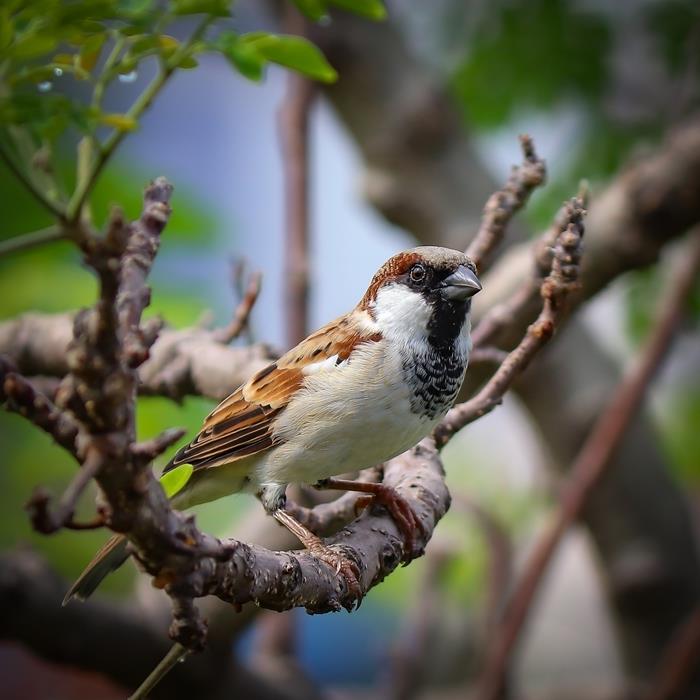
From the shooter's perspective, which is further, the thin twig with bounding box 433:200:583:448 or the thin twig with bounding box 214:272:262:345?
the thin twig with bounding box 214:272:262:345

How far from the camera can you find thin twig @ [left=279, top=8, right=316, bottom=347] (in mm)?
2561

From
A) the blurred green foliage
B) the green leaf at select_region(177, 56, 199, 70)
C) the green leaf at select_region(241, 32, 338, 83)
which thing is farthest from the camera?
the blurred green foliage

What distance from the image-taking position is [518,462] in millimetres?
4562

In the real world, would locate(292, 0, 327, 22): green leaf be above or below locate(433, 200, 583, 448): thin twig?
above

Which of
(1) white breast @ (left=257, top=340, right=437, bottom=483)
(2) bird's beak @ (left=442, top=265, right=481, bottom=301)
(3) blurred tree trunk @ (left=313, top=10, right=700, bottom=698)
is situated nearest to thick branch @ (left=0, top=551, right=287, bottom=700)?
(1) white breast @ (left=257, top=340, right=437, bottom=483)

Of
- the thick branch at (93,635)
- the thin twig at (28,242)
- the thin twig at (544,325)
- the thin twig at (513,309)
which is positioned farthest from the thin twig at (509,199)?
the thick branch at (93,635)

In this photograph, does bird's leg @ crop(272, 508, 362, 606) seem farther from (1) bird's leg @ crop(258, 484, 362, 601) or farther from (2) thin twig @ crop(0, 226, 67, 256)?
(2) thin twig @ crop(0, 226, 67, 256)

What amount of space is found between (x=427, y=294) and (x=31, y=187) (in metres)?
0.80

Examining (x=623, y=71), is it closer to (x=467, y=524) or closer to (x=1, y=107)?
(x=467, y=524)

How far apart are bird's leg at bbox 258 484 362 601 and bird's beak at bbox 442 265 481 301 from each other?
0.41m

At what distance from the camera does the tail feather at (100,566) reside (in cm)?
138

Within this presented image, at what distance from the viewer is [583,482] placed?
2.61 m

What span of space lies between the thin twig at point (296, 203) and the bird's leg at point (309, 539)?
3.46 ft

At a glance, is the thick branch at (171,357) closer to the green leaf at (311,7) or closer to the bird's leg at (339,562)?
the bird's leg at (339,562)
